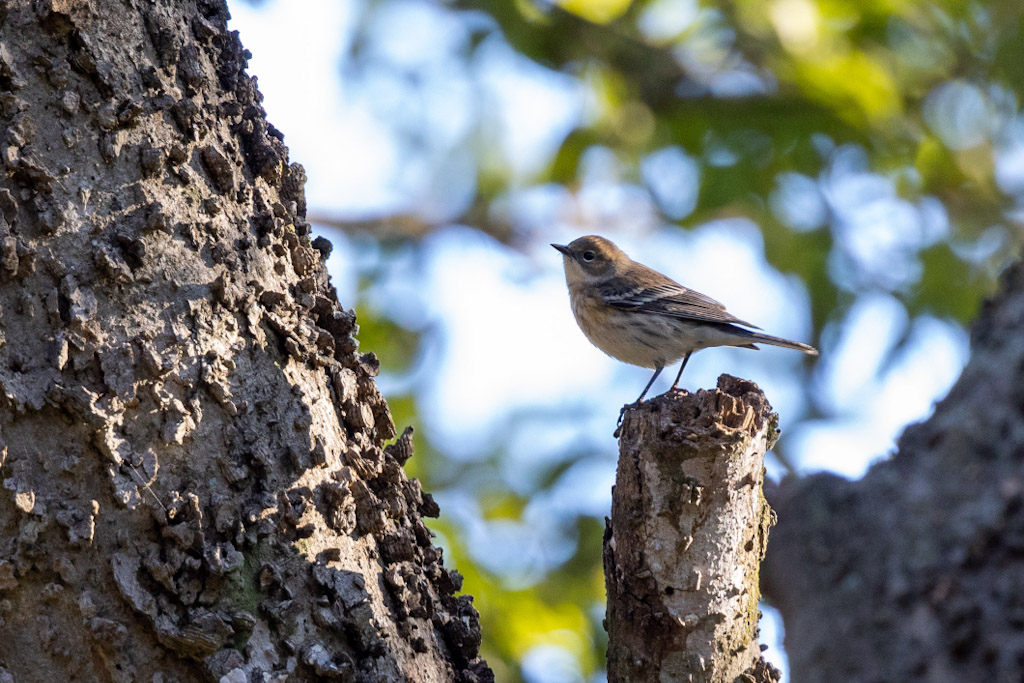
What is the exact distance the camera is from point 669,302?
7.13 m

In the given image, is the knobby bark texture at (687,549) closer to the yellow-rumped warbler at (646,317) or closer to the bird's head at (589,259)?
the yellow-rumped warbler at (646,317)

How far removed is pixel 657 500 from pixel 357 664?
974 mm

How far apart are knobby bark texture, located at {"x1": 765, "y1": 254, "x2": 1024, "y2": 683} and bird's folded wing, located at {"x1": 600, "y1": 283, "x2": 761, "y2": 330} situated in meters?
1.68

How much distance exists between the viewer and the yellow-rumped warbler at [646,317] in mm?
6648

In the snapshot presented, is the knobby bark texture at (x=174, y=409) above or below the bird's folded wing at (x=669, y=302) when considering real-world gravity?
below

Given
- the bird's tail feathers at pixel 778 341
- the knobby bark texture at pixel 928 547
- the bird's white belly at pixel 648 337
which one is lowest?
the knobby bark texture at pixel 928 547

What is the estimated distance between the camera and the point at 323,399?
2.96 metres

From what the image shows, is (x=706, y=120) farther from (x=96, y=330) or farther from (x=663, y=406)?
(x=96, y=330)

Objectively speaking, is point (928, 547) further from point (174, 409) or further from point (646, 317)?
point (174, 409)

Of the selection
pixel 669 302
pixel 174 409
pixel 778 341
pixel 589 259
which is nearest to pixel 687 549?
pixel 174 409

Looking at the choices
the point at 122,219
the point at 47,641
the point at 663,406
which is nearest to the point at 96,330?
the point at 122,219

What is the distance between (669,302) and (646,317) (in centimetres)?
31

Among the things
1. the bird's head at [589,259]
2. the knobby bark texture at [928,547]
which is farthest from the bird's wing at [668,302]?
the knobby bark texture at [928,547]

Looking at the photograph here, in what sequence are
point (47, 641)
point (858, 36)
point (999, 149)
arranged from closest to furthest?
point (47, 641) < point (858, 36) < point (999, 149)
